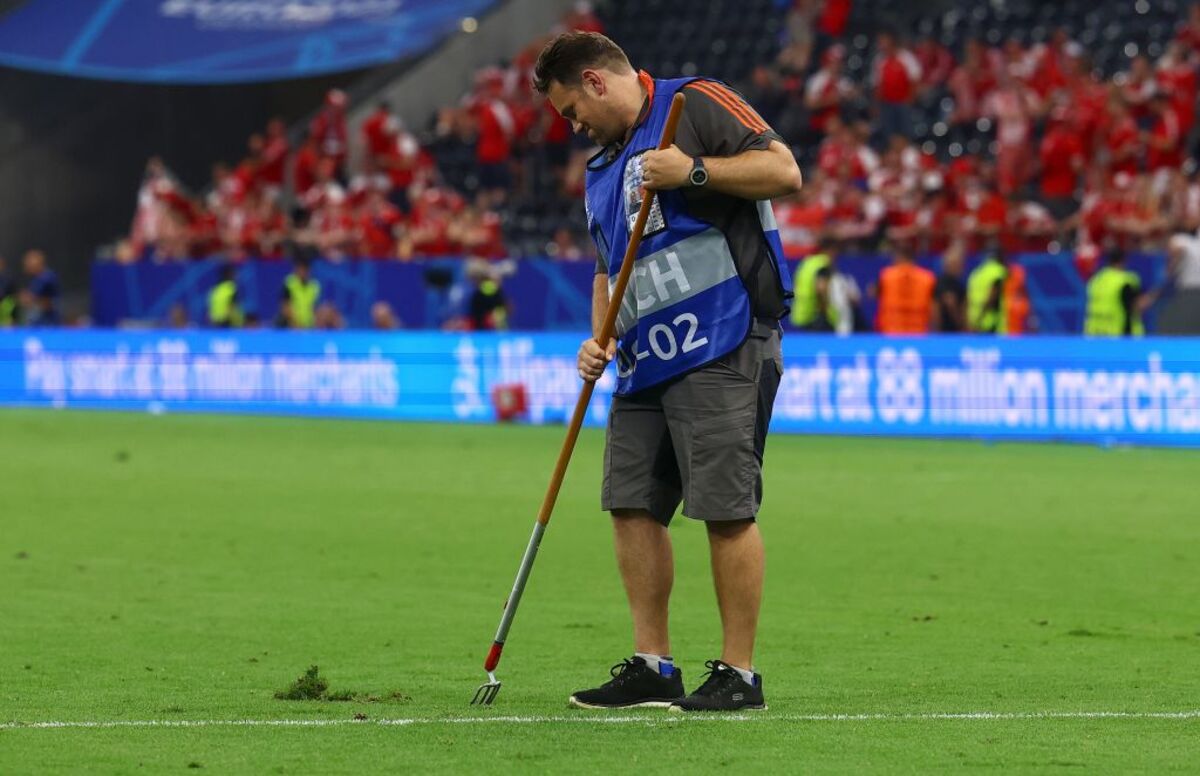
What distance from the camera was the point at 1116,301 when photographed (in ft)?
73.4

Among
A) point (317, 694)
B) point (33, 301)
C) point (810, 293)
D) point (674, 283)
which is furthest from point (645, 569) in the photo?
point (33, 301)

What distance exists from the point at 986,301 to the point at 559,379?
4.64m

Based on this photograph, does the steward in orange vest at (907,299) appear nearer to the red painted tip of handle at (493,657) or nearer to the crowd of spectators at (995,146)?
the crowd of spectators at (995,146)

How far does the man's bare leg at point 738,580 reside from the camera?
22.6 ft

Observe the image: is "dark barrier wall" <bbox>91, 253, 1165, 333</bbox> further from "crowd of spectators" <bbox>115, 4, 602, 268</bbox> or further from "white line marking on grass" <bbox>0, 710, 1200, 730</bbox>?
"white line marking on grass" <bbox>0, 710, 1200, 730</bbox>

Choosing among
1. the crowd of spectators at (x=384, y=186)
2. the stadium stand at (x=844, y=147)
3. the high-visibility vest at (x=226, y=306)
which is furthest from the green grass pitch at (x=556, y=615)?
the crowd of spectators at (x=384, y=186)

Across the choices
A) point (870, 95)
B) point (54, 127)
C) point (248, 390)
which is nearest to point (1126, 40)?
point (870, 95)

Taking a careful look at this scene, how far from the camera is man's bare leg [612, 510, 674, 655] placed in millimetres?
7070

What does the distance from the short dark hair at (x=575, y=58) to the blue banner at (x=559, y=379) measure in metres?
13.6

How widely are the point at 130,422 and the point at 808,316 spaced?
7747 mm

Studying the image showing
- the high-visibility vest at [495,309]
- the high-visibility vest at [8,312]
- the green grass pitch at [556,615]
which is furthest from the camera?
the high-visibility vest at [8,312]

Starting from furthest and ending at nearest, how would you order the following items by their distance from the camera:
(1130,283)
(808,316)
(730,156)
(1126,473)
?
(808,316)
(1130,283)
(1126,473)
(730,156)

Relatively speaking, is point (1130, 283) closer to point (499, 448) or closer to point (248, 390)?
point (499, 448)

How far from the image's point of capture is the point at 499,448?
20.4 metres
